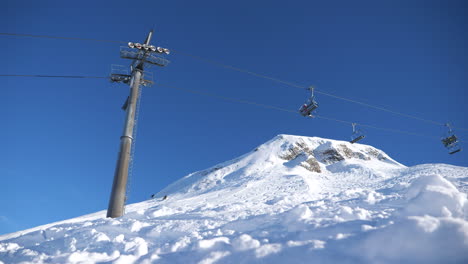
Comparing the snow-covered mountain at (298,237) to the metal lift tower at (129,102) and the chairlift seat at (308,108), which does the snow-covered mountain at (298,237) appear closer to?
the metal lift tower at (129,102)

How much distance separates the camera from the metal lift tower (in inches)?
486

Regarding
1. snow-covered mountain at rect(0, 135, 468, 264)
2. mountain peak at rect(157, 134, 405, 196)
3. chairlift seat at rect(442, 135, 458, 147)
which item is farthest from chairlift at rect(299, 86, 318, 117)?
mountain peak at rect(157, 134, 405, 196)

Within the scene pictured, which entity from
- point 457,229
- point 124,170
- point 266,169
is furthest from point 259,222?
point 266,169

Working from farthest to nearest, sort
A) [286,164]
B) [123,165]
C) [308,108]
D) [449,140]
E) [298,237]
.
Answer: [286,164] < [449,140] < [308,108] < [123,165] < [298,237]

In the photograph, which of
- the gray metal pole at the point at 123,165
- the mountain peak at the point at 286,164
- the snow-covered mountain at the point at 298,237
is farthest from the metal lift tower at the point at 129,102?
the mountain peak at the point at 286,164

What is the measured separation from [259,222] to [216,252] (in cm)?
196

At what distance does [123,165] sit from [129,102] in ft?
12.4

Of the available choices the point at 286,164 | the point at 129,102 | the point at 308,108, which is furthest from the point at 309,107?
the point at 286,164

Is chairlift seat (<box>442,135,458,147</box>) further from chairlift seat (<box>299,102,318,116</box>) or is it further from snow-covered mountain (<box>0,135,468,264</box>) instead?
snow-covered mountain (<box>0,135,468,264</box>)

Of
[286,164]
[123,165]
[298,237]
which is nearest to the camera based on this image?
[298,237]

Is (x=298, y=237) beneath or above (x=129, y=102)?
beneath

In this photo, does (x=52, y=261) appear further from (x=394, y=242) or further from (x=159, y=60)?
(x=159, y=60)

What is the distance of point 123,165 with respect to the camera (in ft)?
42.8

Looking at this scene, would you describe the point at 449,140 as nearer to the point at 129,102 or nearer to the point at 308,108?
the point at 308,108
